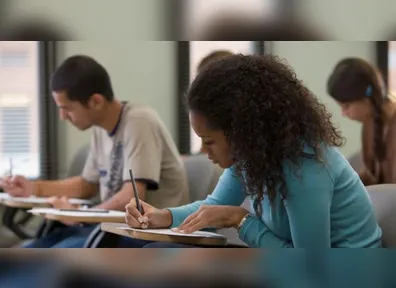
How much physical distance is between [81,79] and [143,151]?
0.23 m

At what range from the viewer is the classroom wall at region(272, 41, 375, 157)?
1188mm

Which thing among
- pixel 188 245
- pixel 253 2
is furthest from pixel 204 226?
pixel 253 2

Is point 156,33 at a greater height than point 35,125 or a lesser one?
greater

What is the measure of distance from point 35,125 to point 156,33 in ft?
1.18

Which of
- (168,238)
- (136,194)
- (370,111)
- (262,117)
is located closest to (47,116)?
(136,194)

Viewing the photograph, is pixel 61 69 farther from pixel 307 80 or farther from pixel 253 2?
pixel 307 80

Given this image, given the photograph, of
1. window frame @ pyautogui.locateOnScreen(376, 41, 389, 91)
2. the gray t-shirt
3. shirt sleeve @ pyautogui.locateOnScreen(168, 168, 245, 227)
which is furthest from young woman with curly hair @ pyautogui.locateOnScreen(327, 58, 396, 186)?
the gray t-shirt

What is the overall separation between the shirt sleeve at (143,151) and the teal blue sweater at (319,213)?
21 cm

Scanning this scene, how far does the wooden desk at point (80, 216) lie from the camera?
1.21 meters

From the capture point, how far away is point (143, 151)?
4.07 ft

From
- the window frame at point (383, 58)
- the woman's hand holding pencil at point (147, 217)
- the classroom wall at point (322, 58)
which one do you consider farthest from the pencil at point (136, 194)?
the window frame at point (383, 58)

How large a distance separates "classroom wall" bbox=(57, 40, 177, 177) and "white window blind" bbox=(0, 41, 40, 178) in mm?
64

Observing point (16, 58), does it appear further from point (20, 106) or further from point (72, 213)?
point (72, 213)

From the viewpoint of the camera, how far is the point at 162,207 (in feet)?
3.95
